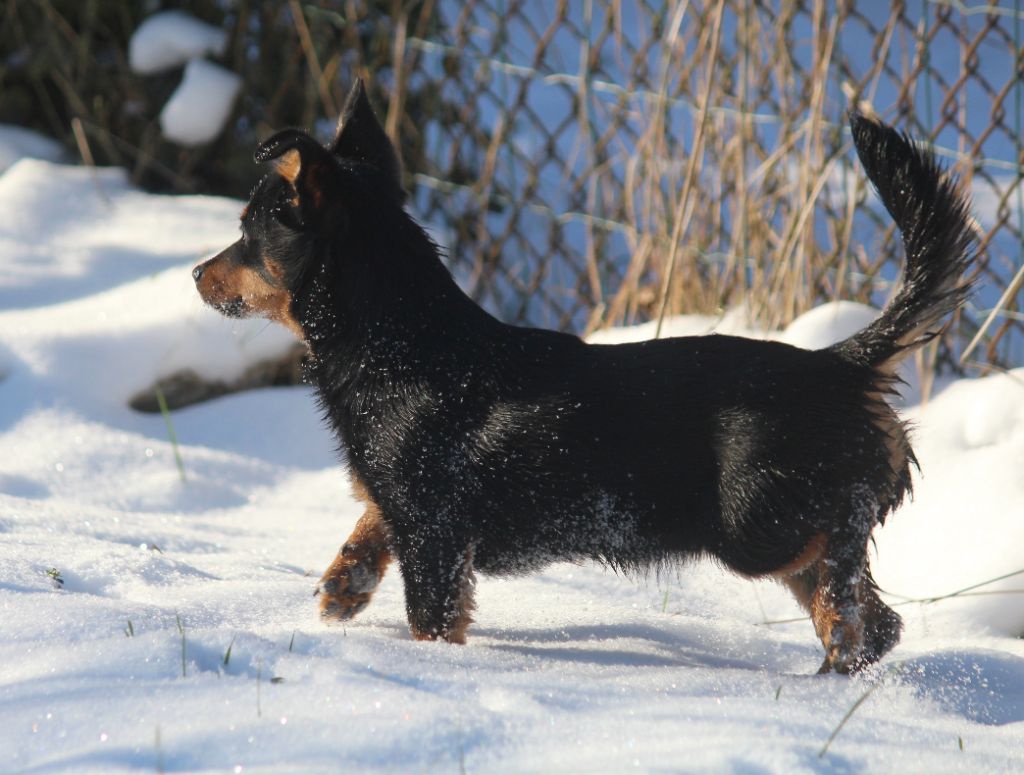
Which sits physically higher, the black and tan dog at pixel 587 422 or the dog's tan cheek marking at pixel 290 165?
the dog's tan cheek marking at pixel 290 165

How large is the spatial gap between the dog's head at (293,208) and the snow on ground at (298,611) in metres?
0.69

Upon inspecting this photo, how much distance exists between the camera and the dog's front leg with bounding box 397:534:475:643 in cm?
250

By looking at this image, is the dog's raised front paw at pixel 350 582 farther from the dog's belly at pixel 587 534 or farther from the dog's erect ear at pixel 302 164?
the dog's erect ear at pixel 302 164

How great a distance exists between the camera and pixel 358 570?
2682 mm

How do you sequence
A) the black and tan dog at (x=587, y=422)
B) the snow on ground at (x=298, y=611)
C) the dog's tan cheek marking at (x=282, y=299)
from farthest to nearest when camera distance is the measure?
the dog's tan cheek marking at (x=282, y=299)
the black and tan dog at (x=587, y=422)
the snow on ground at (x=298, y=611)

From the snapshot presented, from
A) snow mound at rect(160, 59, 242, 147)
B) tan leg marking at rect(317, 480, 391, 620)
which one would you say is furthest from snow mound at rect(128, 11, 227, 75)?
tan leg marking at rect(317, 480, 391, 620)

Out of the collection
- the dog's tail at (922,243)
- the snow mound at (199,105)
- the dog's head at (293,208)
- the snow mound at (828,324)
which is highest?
the dog's tail at (922,243)

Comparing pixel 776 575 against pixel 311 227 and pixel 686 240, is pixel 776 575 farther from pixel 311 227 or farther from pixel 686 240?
pixel 686 240

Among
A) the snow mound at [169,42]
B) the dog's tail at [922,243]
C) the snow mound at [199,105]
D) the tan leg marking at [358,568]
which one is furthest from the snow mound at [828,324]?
the snow mound at [169,42]

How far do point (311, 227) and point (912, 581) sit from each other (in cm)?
188

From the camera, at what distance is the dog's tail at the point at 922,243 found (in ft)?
8.09

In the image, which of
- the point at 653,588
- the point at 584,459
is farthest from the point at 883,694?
the point at 653,588

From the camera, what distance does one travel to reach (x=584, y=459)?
2447 mm

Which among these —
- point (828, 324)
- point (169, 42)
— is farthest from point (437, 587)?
point (169, 42)
